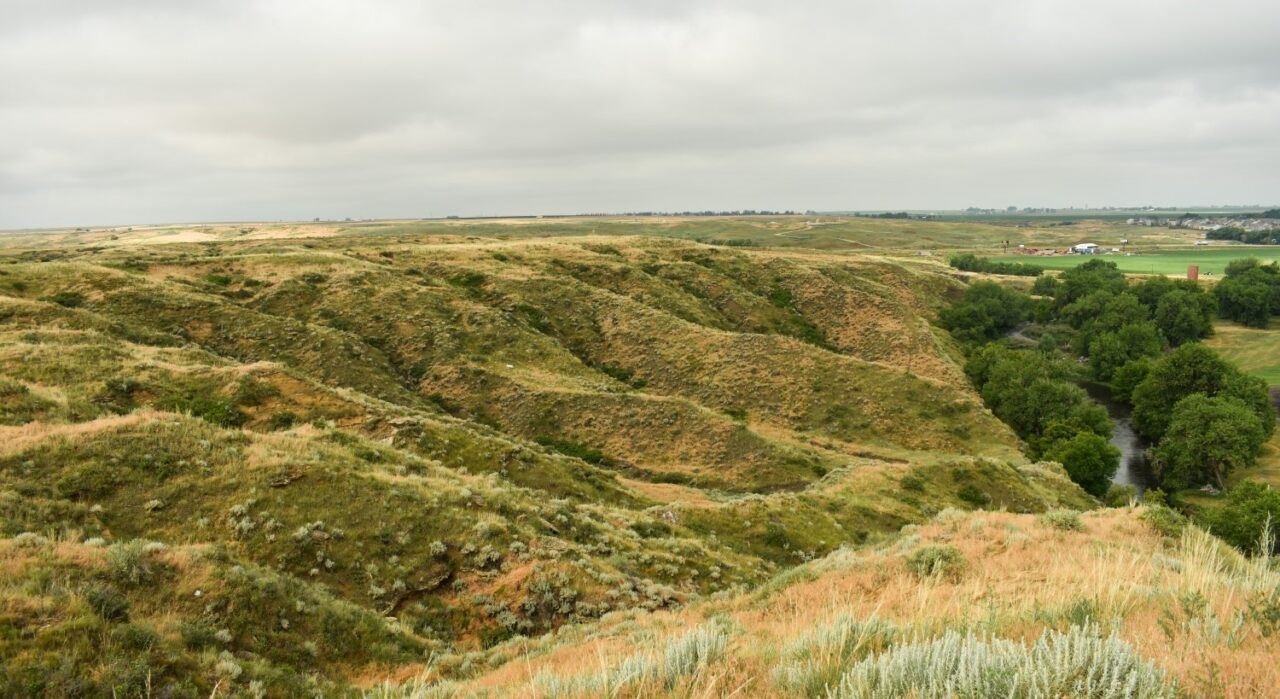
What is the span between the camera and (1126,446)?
5634cm

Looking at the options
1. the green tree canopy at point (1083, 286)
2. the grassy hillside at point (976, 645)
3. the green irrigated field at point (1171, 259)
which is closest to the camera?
the grassy hillside at point (976, 645)

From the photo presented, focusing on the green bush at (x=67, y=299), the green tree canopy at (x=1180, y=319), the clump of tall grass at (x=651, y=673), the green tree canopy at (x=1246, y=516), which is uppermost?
the green bush at (x=67, y=299)

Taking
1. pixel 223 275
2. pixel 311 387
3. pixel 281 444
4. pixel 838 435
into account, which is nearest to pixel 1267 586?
pixel 281 444

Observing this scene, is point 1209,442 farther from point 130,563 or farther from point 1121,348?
point 130,563

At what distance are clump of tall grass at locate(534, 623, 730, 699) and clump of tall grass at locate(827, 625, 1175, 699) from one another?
135cm

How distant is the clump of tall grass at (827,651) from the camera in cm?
515

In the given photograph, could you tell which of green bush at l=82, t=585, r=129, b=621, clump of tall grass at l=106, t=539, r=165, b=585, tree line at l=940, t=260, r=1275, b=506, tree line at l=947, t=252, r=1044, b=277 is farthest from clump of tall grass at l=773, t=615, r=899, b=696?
tree line at l=947, t=252, r=1044, b=277

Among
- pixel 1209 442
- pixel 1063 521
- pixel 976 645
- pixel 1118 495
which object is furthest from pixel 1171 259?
pixel 976 645

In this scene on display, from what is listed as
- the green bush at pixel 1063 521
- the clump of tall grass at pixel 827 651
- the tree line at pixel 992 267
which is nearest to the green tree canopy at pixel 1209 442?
the green bush at pixel 1063 521

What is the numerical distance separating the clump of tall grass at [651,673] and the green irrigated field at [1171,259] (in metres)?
161

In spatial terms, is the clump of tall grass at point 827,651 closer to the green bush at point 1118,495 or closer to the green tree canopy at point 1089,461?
the green bush at point 1118,495

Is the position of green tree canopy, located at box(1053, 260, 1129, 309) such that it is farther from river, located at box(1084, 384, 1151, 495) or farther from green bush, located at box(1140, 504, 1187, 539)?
green bush, located at box(1140, 504, 1187, 539)

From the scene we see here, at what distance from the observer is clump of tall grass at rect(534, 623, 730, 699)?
5.43m

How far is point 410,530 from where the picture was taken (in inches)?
625
